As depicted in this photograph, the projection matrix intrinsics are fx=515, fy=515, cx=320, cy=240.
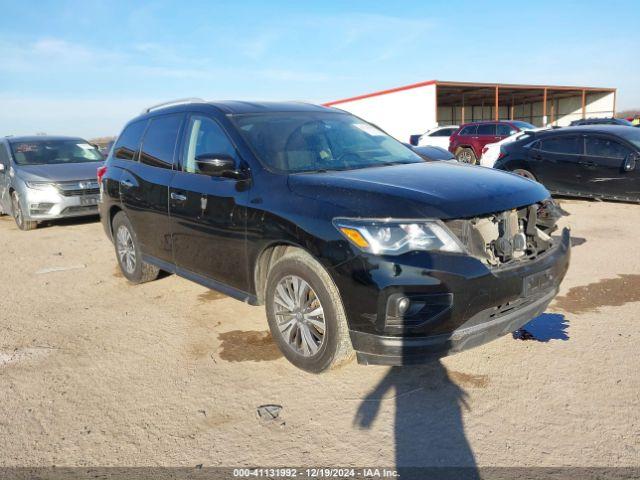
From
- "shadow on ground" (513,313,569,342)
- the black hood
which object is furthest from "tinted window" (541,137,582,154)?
the black hood

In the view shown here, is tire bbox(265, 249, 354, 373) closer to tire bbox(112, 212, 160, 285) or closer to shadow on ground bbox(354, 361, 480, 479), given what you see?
shadow on ground bbox(354, 361, 480, 479)

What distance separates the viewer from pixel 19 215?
376 inches

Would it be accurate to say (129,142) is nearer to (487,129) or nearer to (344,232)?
(344,232)

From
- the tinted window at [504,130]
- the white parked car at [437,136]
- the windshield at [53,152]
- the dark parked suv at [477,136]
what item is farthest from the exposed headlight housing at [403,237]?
the white parked car at [437,136]

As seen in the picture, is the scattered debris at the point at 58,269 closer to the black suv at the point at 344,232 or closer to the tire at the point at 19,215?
the black suv at the point at 344,232

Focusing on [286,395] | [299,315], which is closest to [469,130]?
[299,315]

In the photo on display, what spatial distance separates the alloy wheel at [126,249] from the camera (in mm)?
5449

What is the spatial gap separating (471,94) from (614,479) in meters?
38.1

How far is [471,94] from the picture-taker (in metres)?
37.3

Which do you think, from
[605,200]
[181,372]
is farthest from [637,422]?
[605,200]

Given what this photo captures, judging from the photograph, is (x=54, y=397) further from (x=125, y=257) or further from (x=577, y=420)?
(x=577, y=420)

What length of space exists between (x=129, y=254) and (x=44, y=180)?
4622 mm

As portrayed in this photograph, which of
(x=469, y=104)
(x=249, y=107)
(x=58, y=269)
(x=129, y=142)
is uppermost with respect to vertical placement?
(x=469, y=104)

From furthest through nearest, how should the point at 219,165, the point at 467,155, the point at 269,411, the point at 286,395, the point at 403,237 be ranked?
the point at 467,155
the point at 219,165
the point at 286,395
the point at 269,411
the point at 403,237
